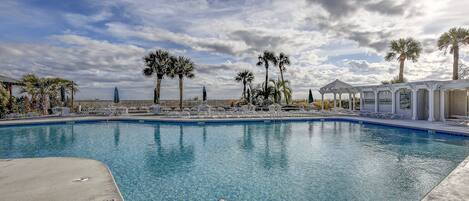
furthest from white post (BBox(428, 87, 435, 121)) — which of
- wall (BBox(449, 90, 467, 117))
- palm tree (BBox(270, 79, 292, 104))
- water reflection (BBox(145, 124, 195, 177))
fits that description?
palm tree (BBox(270, 79, 292, 104))

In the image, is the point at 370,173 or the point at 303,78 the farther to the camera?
Answer: the point at 303,78

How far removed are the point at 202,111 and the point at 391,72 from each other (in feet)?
59.2

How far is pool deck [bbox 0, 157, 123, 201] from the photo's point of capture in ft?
12.1

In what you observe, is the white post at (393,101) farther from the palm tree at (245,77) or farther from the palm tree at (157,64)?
the palm tree at (157,64)

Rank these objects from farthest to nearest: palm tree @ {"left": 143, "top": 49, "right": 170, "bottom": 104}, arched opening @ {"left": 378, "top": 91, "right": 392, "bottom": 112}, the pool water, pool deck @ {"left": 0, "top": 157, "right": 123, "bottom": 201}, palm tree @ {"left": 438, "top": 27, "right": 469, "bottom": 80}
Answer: palm tree @ {"left": 143, "top": 49, "right": 170, "bottom": 104} → arched opening @ {"left": 378, "top": 91, "right": 392, "bottom": 112} → palm tree @ {"left": 438, "top": 27, "right": 469, "bottom": 80} → the pool water → pool deck @ {"left": 0, "top": 157, "right": 123, "bottom": 201}

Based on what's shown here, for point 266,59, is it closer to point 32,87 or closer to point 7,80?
point 32,87

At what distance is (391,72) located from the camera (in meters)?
25.8

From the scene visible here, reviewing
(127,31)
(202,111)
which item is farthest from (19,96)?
(202,111)

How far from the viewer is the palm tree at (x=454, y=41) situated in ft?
57.7

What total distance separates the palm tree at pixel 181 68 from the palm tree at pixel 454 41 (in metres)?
18.7

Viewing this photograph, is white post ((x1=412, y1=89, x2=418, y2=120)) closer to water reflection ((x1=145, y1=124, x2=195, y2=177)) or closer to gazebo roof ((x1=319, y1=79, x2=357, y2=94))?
gazebo roof ((x1=319, y1=79, x2=357, y2=94))

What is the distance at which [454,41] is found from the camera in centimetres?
1792

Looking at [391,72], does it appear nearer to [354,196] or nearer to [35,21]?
[354,196]

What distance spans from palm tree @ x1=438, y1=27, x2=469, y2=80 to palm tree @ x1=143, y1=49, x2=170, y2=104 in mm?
20316
